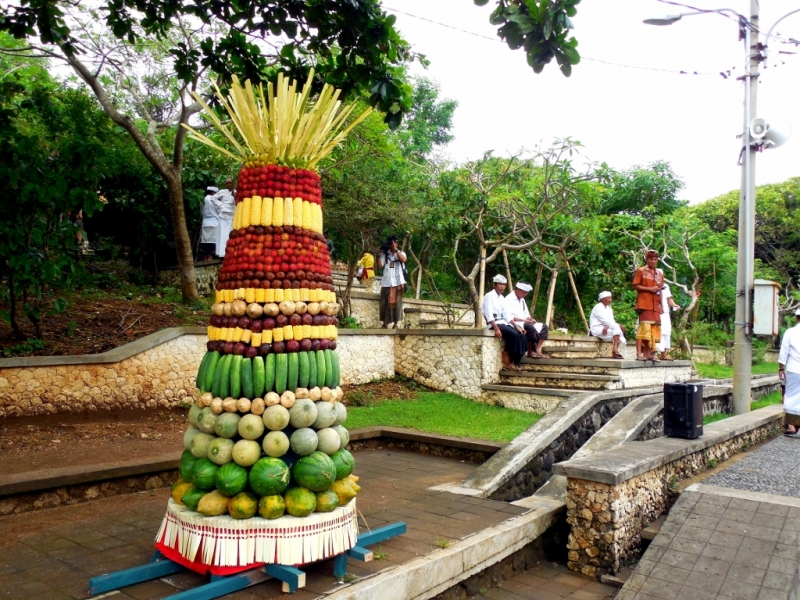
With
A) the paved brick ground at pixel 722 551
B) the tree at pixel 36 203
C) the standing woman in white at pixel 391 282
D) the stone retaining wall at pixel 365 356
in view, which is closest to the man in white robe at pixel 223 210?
the standing woman in white at pixel 391 282

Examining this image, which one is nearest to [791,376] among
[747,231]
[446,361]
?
[747,231]

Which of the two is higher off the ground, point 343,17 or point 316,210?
point 343,17

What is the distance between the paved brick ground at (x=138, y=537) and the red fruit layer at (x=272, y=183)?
95.2 inches

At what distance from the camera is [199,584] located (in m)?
3.71

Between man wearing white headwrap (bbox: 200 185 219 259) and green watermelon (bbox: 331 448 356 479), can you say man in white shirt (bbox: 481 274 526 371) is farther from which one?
green watermelon (bbox: 331 448 356 479)

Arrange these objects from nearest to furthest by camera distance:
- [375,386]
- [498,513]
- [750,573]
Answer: [750,573]
[498,513]
[375,386]

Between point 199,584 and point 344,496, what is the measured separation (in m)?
1.00

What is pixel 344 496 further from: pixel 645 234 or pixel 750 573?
pixel 645 234

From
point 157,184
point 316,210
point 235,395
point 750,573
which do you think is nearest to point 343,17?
point 316,210

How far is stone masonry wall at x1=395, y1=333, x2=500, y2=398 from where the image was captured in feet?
36.0

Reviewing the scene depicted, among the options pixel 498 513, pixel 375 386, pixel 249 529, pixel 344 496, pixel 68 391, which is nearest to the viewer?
pixel 249 529

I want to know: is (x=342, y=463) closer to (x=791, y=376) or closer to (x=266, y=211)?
(x=266, y=211)

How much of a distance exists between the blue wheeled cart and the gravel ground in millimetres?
4187

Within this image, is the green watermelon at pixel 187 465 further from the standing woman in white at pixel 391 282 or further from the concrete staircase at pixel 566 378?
the standing woman in white at pixel 391 282
